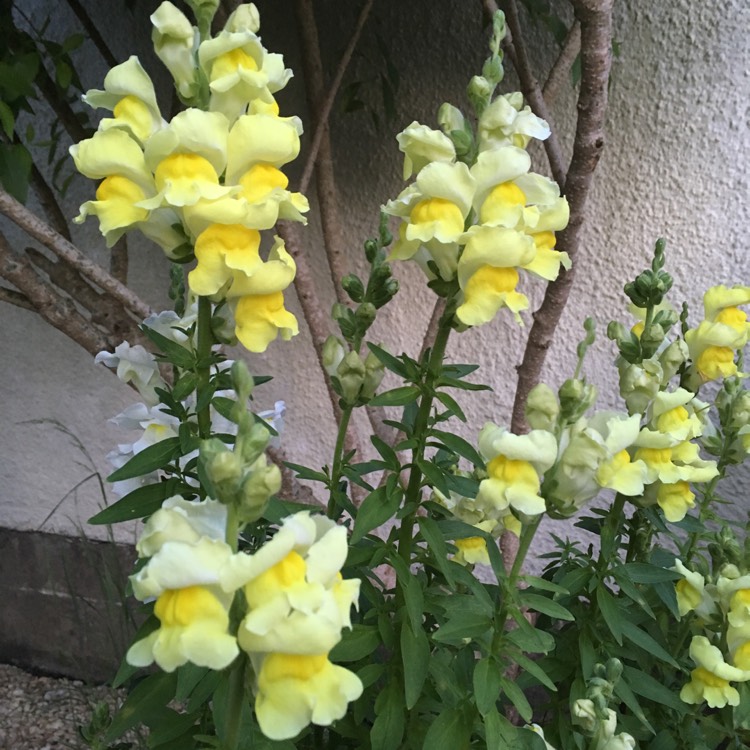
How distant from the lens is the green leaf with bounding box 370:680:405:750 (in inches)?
32.9

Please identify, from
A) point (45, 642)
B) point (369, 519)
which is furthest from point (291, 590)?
point (45, 642)

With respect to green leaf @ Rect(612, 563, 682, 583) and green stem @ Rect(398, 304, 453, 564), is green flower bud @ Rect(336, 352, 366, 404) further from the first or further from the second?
green leaf @ Rect(612, 563, 682, 583)

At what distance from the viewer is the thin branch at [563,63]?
1.34 meters

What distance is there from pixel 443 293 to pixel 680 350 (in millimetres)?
407

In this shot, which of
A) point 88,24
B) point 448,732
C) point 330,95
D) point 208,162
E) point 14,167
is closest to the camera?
point 208,162

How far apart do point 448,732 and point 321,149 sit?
1.10 meters

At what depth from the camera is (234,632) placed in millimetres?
519

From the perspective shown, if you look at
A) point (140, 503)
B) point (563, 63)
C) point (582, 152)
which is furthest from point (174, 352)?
point (563, 63)

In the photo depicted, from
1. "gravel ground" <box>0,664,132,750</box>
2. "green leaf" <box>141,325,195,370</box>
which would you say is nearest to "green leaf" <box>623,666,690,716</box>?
"green leaf" <box>141,325,195,370</box>

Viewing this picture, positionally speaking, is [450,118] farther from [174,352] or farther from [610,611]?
[610,611]

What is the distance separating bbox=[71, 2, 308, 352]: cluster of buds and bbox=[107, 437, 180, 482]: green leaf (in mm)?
164

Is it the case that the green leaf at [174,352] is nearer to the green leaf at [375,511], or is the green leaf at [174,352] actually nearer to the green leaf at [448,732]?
the green leaf at [375,511]

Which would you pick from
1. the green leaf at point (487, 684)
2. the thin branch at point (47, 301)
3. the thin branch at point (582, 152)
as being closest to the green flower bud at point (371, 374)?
the green leaf at point (487, 684)

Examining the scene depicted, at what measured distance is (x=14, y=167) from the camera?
3.82 ft
